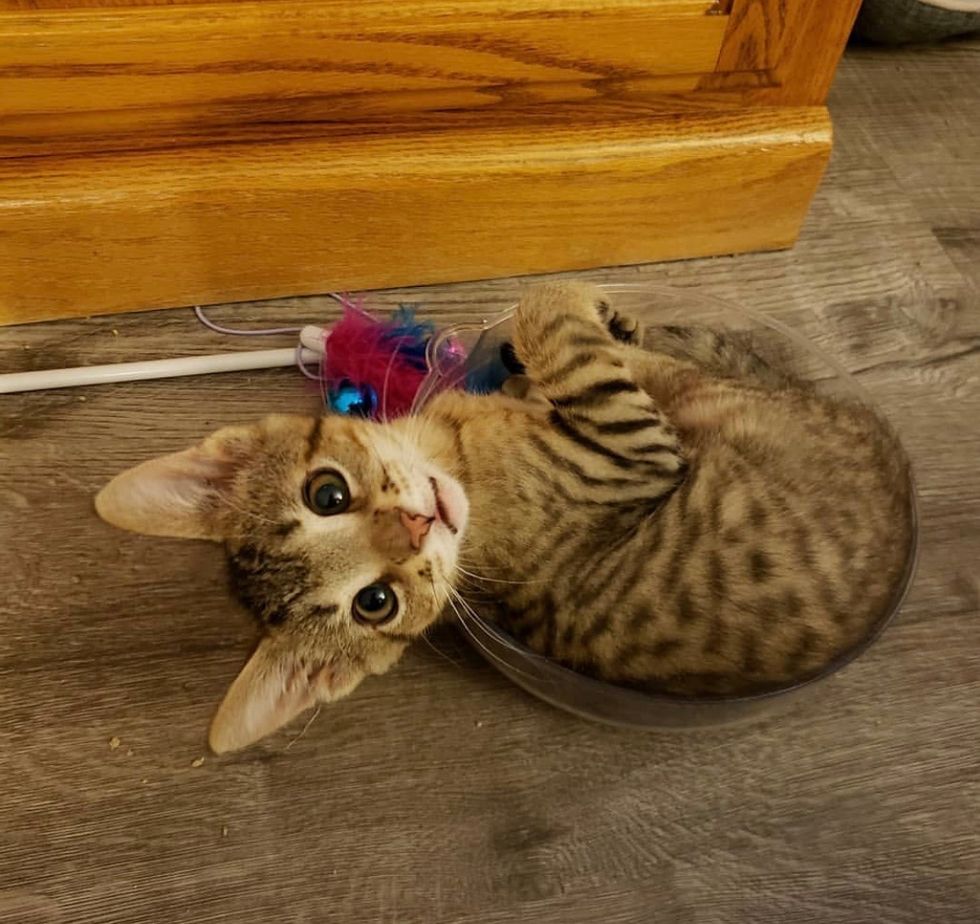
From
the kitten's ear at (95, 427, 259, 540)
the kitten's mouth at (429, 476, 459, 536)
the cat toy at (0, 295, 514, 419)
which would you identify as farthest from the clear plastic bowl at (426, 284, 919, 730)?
the kitten's ear at (95, 427, 259, 540)

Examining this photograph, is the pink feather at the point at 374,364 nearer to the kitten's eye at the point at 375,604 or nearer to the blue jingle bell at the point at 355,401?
the blue jingle bell at the point at 355,401

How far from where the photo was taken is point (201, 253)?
1266 mm

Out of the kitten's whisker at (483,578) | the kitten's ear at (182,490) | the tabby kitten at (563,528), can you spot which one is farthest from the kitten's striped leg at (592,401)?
the kitten's ear at (182,490)

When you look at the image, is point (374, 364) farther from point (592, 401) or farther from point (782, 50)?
point (782, 50)

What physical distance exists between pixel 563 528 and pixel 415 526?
18 cm

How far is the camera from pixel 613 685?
95 centimetres

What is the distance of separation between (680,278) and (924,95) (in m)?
0.63

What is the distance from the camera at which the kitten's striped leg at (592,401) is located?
1.03 meters

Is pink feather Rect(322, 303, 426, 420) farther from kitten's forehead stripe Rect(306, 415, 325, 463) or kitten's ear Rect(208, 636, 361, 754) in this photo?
kitten's ear Rect(208, 636, 361, 754)

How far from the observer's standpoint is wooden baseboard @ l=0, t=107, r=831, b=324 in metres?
1.17

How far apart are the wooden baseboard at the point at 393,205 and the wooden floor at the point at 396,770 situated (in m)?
0.16

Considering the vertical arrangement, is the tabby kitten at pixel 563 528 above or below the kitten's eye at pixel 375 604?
above

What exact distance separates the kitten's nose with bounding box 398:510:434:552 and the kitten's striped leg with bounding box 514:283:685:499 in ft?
0.63

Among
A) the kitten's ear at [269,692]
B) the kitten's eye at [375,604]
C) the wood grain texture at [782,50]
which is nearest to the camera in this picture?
the kitten's ear at [269,692]
